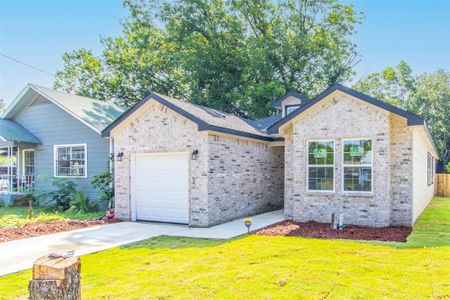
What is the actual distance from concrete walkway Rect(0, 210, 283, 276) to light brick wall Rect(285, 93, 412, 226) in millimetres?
1626

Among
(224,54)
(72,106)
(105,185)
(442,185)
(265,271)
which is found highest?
(224,54)

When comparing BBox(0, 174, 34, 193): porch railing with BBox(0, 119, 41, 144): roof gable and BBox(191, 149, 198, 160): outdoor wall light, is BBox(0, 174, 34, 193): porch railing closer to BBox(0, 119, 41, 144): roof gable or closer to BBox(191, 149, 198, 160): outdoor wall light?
BBox(0, 119, 41, 144): roof gable

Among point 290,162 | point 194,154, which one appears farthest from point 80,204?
point 290,162

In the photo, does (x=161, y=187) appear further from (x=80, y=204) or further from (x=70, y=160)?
(x=70, y=160)

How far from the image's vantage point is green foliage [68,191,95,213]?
14953 millimetres

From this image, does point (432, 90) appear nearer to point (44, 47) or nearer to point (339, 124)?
point (339, 124)

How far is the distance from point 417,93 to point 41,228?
31408mm

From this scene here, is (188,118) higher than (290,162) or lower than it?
higher

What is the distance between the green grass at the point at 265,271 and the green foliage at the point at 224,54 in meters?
17.0

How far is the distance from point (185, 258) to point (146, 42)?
2562 cm

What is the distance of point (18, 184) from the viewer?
18031 mm

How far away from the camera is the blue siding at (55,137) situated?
15.9 meters

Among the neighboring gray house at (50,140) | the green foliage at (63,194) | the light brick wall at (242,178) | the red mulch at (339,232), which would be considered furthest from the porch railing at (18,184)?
the red mulch at (339,232)

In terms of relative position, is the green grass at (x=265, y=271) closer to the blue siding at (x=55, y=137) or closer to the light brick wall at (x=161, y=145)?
the light brick wall at (x=161, y=145)
